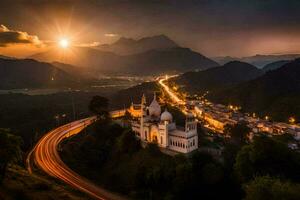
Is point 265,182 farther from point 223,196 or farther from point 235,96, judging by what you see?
point 235,96

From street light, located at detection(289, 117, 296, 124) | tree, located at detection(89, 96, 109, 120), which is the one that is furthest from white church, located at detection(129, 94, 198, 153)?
street light, located at detection(289, 117, 296, 124)

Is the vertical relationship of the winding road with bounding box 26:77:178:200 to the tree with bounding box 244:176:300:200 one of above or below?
below

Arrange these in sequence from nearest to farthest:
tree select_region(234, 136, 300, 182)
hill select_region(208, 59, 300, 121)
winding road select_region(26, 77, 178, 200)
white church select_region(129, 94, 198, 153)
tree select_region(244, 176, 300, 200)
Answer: tree select_region(244, 176, 300, 200)
tree select_region(234, 136, 300, 182)
winding road select_region(26, 77, 178, 200)
white church select_region(129, 94, 198, 153)
hill select_region(208, 59, 300, 121)

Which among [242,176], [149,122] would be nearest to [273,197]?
[242,176]

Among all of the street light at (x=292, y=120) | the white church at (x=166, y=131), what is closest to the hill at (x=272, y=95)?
the street light at (x=292, y=120)

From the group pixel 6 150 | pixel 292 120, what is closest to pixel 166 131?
pixel 6 150

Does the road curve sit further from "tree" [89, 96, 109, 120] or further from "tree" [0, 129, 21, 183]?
"tree" [0, 129, 21, 183]
